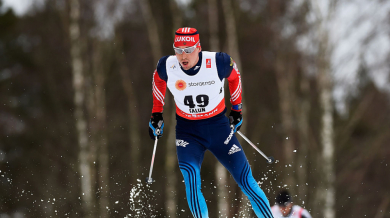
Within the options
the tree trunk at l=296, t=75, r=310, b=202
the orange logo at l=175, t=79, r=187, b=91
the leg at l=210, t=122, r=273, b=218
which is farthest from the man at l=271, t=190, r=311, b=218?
the tree trunk at l=296, t=75, r=310, b=202

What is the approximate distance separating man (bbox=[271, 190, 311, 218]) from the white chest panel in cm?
225

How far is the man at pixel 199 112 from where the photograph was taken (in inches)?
197

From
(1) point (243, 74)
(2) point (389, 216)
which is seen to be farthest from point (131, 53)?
(2) point (389, 216)

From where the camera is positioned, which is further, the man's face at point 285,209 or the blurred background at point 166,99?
the blurred background at point 166,99

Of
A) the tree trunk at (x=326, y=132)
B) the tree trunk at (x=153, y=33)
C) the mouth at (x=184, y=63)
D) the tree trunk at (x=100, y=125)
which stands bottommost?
the mouth at (x=184, y=63)

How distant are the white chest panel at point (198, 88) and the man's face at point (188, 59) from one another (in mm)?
103

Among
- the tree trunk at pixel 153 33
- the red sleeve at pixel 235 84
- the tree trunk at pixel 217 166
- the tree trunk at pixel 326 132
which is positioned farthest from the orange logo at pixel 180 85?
the tree trunk at pixel 153 33

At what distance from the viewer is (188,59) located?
4934mm

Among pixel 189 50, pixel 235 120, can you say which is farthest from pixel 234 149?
pixel 189 50

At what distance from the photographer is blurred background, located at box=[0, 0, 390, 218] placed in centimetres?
1305

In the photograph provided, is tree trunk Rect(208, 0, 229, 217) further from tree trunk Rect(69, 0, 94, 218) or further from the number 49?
the number 49

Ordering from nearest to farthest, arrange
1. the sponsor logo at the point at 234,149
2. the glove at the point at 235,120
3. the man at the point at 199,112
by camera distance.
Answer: the man at the point at 199,112, the sponsor logo at the point at 234,149, the glove at the point at 235,120

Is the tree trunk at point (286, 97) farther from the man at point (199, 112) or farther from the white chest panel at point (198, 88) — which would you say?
the white chest panel at point (198, 88)

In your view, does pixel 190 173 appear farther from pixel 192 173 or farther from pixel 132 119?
pixel 132 119
